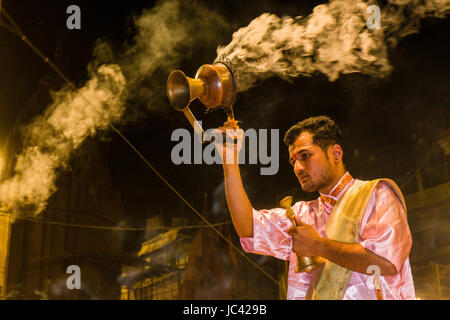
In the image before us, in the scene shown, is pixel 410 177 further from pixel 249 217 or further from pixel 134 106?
pixel 249 217

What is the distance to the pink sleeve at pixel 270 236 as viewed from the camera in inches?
113

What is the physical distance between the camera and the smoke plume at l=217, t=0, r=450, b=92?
4.12 metres

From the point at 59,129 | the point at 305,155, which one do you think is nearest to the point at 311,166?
the point at 305,155

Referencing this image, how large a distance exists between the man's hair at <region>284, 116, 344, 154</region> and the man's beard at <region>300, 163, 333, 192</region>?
0.47ft

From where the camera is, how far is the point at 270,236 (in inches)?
113

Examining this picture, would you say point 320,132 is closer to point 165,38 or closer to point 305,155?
point 305,155

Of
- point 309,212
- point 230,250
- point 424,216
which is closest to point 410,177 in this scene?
point 424,216

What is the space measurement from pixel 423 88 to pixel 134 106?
5.64m

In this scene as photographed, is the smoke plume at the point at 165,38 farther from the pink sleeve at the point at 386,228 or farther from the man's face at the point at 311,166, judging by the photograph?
the pink sleeve at the point at 386,228

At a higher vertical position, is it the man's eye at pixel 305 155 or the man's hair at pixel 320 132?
the man's hair at pixel 320 132

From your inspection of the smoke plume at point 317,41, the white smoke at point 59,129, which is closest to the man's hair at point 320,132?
the smoke plume at point 317,41

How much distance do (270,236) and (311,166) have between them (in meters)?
0.54

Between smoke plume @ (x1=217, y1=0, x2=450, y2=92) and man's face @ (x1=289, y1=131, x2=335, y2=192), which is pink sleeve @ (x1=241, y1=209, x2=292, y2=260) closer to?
man's face @ (x1=289, y1=131, x2=335, y2=192)

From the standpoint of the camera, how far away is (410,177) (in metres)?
12.4
